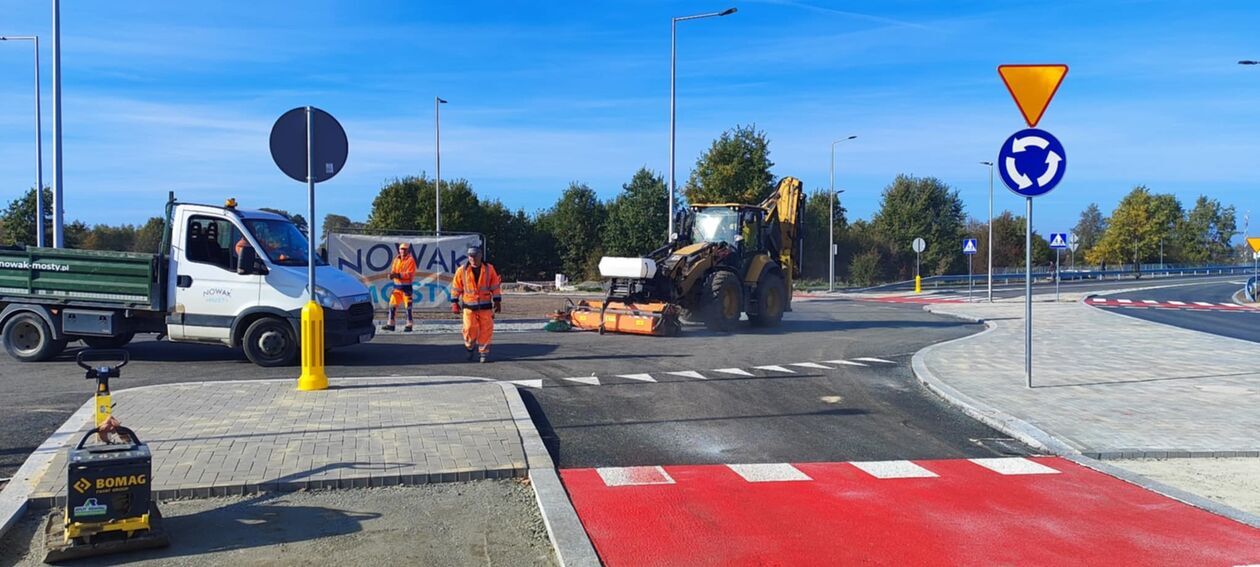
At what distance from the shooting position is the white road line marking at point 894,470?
679 cm

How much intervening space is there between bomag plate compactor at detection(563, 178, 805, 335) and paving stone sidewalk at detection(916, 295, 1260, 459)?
14.5ft

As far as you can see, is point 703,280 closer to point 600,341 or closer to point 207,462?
point 600,341

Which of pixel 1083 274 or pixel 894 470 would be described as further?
pixel 1083 274

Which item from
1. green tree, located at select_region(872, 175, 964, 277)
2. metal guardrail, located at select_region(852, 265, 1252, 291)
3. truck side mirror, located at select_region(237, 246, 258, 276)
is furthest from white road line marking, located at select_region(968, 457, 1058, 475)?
green tree, located at select_region(872, 175, 964, 277)

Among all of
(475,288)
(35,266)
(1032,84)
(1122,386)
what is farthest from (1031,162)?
(35,266)

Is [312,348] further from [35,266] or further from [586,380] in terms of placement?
[35,266]

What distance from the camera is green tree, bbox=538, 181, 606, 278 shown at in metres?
53.9

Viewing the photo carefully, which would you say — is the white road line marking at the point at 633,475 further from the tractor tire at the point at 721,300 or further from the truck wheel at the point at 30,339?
the tractor tire at the point at 721,300

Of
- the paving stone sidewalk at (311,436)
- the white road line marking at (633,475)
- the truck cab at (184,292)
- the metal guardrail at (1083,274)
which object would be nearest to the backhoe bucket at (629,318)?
the truck cab at (184,292)

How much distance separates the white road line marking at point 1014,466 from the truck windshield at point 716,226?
12.3 metres

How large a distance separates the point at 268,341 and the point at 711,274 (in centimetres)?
928

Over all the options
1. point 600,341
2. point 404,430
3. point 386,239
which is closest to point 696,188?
point 386,239

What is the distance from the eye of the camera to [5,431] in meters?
7.77

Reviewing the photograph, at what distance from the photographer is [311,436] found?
7391 millimetres
